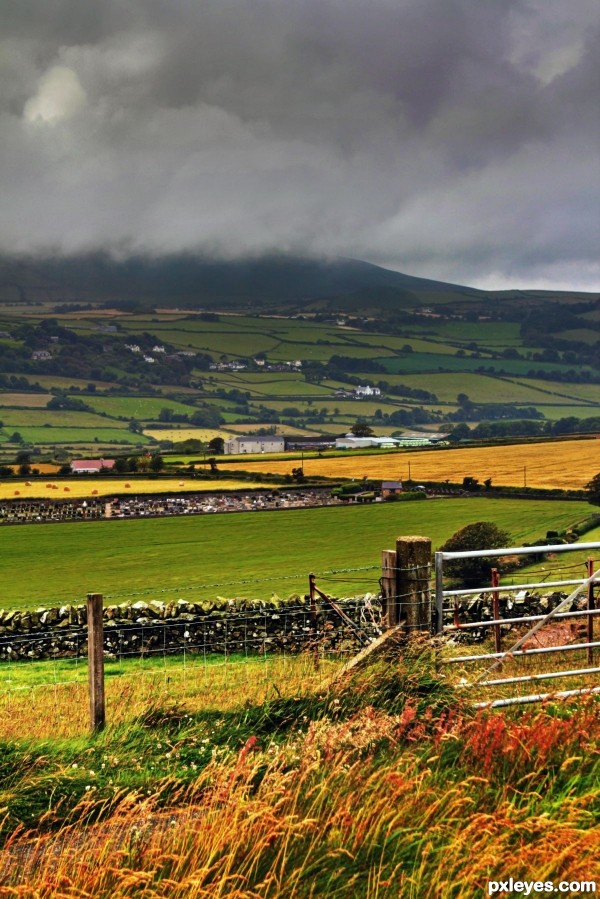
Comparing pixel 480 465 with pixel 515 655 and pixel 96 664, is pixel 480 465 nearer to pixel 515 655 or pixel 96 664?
pixel 515 655

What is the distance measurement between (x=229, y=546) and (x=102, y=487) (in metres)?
33.5

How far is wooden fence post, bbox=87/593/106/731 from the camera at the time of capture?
30.6 ft

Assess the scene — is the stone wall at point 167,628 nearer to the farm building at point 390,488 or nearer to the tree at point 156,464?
the farm building at point 390,488

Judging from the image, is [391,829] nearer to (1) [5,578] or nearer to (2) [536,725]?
(2) [536,725]

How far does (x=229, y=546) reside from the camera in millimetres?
70125

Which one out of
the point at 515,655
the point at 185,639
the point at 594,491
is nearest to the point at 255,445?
the point at 594,491

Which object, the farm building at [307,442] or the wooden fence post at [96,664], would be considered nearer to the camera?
the wooden fence post at [96,664]

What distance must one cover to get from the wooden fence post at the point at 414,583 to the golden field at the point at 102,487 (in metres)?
85.4

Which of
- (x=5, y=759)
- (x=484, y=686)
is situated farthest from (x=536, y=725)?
(x=5, y=759)

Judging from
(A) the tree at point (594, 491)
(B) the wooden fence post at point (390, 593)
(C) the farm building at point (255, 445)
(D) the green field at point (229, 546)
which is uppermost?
(C) the farm building at point (255, 445)

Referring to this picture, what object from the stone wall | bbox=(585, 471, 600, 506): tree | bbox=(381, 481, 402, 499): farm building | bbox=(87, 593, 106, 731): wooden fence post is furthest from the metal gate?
bbox=(381, 481, 402, 499): farm building

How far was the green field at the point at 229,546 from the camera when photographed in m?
50.8

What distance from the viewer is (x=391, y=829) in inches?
250

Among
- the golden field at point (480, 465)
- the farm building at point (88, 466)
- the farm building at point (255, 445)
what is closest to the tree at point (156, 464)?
the farm building at point (88, 466)
